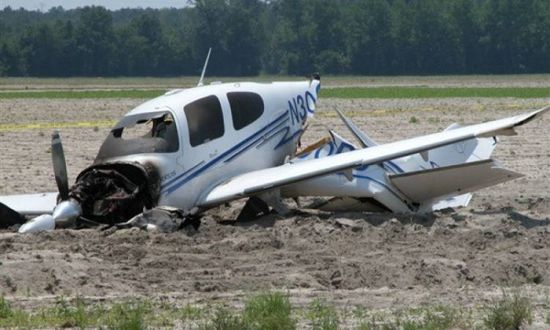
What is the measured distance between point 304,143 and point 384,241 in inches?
596

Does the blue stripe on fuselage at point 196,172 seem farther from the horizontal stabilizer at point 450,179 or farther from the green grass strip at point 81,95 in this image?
the green grass strip at point 81,95

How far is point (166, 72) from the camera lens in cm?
16112

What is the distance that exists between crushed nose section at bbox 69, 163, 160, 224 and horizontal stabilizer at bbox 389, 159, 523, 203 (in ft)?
11.0

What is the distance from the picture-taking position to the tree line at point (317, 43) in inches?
6019

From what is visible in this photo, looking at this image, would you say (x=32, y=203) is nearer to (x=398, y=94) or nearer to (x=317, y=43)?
(x=398, y=94)

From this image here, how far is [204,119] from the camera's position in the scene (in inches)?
694

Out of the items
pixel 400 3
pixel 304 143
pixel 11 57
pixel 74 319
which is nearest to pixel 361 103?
pixel 304 143

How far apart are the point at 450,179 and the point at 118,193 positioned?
4.36m

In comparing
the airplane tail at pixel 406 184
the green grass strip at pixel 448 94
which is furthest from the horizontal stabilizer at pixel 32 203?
the green grass strip at pixel 448 94

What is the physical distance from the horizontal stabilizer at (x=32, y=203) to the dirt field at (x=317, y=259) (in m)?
1.01

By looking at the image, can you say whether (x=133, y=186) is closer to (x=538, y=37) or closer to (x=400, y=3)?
(x=538, y=37)

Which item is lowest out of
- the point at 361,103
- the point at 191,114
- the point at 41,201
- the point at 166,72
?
the point at 166,72

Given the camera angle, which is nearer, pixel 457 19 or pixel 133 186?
pixel 133 186

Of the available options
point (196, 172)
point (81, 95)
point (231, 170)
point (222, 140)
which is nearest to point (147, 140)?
point (196, 172)
